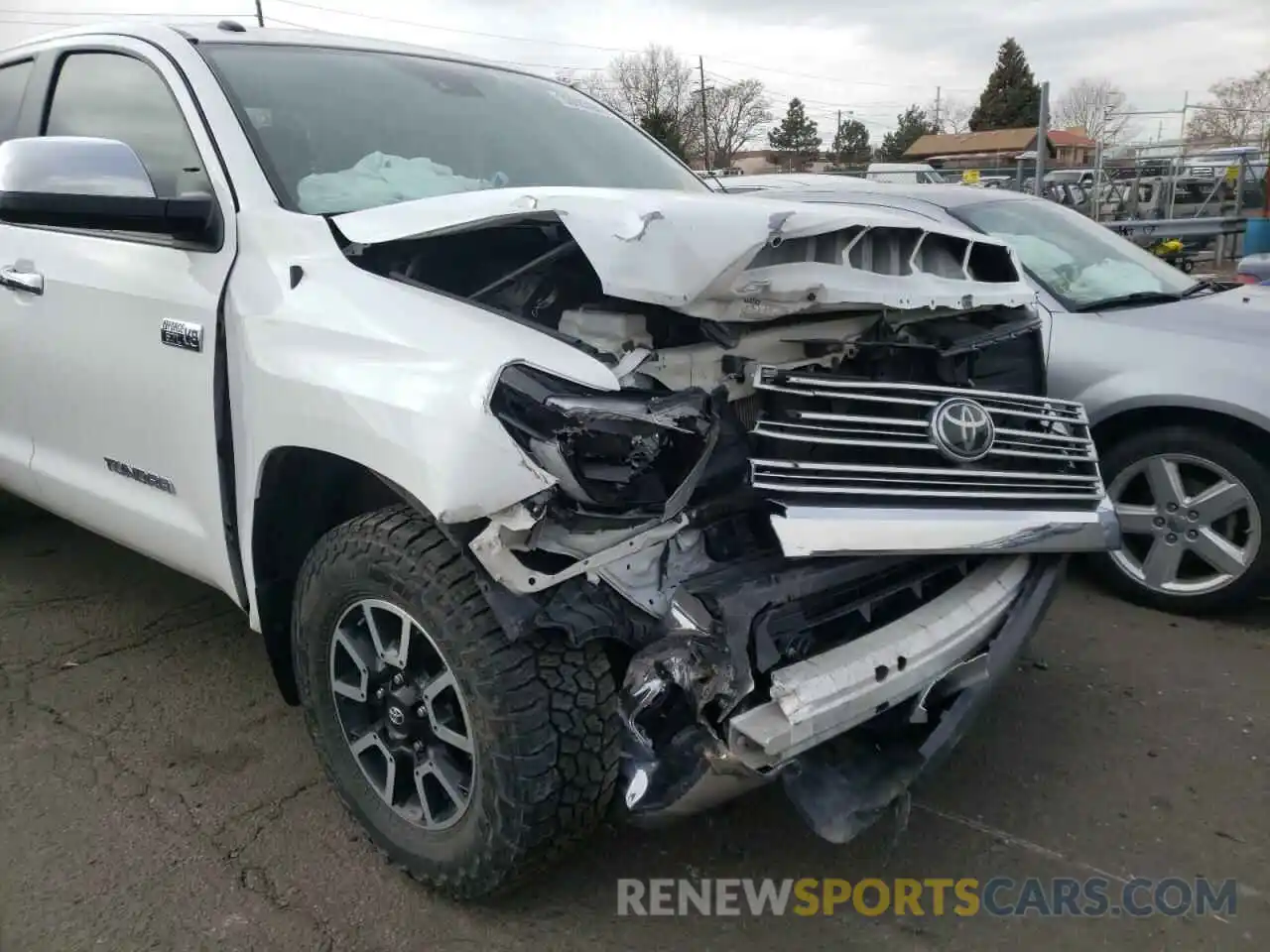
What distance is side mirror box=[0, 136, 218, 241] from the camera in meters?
2.60

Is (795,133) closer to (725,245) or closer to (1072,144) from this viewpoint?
(1072,144)

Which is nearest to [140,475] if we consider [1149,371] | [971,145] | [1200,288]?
[1149,371]

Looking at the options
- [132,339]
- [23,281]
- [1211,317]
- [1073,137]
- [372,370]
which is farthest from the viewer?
[1073,137]

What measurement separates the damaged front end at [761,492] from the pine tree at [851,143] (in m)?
57.3

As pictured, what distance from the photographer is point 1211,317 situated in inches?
167

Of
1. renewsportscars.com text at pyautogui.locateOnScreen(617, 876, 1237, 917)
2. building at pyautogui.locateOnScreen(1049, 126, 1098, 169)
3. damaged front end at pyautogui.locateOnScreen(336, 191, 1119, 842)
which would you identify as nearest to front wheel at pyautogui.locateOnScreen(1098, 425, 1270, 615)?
damaged front end at pyautogui.locateOnScreen(336, 191, 1119, 842)

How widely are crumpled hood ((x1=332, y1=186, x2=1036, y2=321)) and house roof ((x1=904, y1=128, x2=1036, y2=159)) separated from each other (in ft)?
163

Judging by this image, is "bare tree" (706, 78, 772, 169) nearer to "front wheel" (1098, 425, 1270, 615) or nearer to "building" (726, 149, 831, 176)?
"building" (726, 149, 831, 176)

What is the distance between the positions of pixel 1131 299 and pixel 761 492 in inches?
119

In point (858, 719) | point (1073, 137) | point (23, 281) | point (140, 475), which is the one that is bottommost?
point (858, 719)

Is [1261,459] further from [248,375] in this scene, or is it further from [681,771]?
[248,375]

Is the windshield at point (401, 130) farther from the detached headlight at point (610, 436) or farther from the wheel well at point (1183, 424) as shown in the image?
the wheel well at point (1183, 424)

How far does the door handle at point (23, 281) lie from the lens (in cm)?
329

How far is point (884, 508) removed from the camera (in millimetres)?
2260
